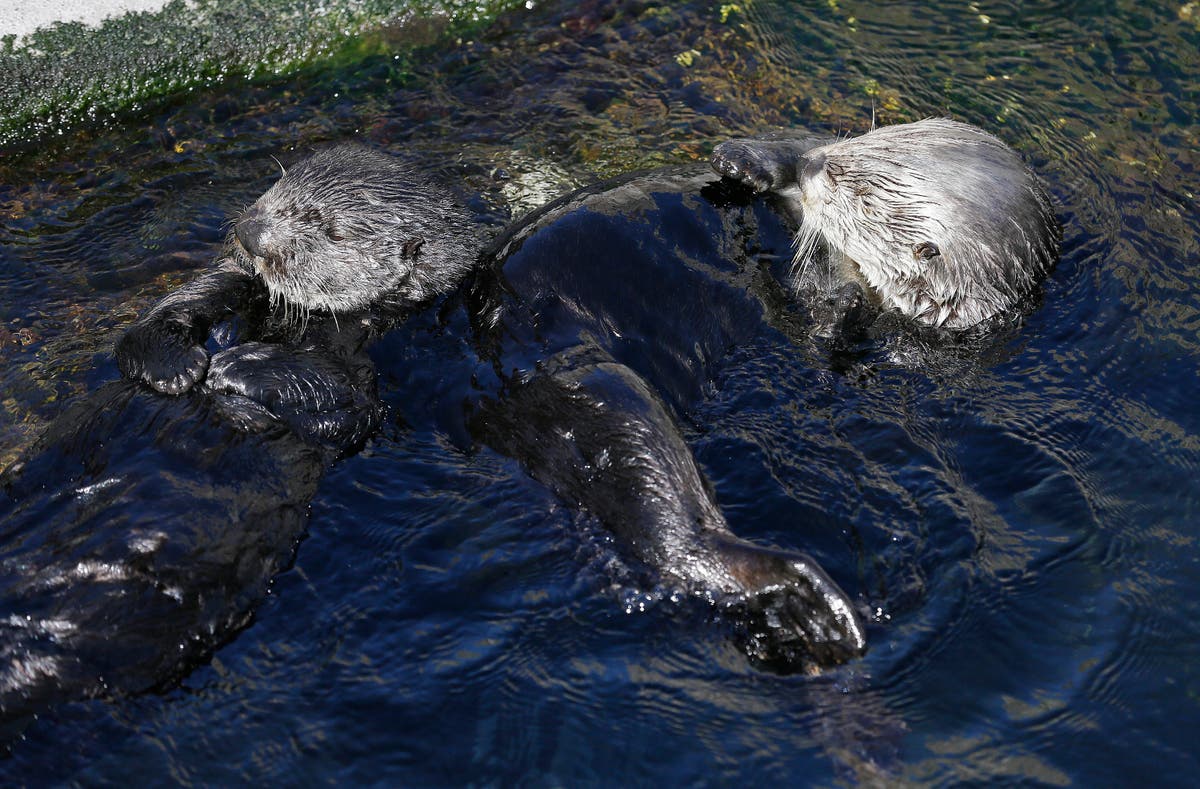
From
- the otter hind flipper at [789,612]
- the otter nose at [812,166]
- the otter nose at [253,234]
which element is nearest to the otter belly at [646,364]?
the otter hind flipper at [789,612]

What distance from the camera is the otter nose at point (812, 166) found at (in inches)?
186

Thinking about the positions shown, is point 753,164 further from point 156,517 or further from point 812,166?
point 156,517

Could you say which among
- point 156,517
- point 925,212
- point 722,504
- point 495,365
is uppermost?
point 925,212

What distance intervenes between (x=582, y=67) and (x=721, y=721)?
4.36m

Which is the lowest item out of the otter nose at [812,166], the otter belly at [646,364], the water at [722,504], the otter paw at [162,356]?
the water at [722,504]

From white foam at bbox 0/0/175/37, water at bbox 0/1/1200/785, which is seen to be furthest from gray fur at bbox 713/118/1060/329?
white foam at bbox 0/0/175/37

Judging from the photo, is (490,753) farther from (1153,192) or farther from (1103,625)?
(1153,192)

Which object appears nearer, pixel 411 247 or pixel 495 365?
pixel 495 365

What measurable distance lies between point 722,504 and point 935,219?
5.24 feet

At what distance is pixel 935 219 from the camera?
178 inches

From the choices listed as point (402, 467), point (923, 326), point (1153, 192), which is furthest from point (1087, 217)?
point (402, 467)

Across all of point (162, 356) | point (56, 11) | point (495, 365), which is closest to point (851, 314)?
point (495, 365)

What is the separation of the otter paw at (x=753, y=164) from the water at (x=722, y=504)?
79 centimetres

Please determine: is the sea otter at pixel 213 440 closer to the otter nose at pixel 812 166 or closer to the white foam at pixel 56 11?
the otter nose at pixel 812 166
